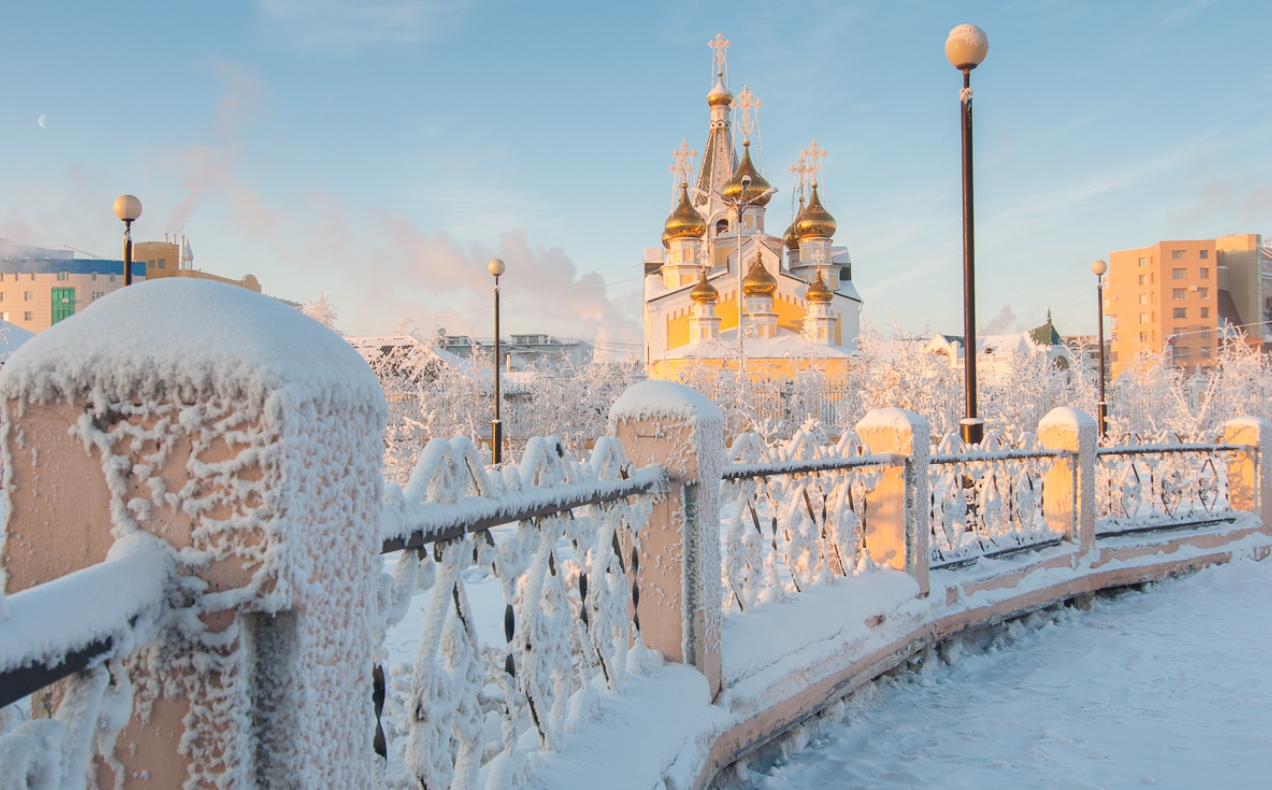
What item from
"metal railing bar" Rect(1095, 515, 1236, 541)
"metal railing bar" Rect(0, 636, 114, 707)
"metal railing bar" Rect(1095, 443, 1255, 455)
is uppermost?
"metal railing bar" Rect(0, 636, 114, 707)

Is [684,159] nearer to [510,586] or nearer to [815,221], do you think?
[815,221]

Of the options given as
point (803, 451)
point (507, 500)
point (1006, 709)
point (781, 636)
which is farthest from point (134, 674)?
point (1006, 709)

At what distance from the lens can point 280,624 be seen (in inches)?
44.1

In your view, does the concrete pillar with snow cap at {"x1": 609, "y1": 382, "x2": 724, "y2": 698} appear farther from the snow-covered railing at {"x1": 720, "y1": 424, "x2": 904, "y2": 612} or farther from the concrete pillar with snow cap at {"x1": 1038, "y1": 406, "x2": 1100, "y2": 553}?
the concrete pillar with snow cap at {"x1": 1038, "y1": 406, "x2": 1100, "y2": 553}

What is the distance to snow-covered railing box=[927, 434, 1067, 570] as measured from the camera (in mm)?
5281

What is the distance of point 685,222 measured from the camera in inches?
1380

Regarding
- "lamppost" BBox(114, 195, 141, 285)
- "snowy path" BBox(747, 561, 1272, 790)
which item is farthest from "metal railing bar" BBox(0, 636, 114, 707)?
"lamppost" BBox(114, 195, 141, 285)

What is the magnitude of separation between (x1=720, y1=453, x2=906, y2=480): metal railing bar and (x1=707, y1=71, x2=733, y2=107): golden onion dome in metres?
38.8

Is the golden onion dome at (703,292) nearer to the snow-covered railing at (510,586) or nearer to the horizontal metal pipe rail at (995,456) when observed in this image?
the horizontal metal pipe rail at (995,456)

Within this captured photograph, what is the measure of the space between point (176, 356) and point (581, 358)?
62624 mm

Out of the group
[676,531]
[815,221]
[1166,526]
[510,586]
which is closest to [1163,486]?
[1166,526]

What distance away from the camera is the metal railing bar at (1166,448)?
273 inches

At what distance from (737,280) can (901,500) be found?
1169 inches

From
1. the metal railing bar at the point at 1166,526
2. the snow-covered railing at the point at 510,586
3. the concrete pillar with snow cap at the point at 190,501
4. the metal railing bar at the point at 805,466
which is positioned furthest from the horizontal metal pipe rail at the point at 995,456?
the concrete pillar with snow cap at the point at 190,501
